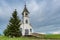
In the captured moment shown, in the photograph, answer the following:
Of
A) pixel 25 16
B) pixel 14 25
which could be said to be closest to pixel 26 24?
pixel 25 16

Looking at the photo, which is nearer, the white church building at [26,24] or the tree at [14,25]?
the tree at [14,25]

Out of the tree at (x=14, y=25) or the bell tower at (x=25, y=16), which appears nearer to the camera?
the tree at (x=14, y=25)

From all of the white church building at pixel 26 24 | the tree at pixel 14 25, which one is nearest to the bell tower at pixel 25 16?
the white church building at pixel 26 24

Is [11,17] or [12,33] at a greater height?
[11,17]

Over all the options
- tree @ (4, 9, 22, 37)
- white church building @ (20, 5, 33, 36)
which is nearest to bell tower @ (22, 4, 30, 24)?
white church building @ (20, 5, 33, 36)

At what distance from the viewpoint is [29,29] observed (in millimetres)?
58656

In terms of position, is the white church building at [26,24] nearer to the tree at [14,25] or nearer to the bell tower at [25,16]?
the bell tower at [25,16]

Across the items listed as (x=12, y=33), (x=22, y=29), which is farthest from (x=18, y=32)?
(x=22, y=29)

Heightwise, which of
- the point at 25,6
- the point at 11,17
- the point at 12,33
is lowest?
the point at 12,33

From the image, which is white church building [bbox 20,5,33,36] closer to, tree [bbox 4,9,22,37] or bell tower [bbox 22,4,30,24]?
bell tower [bbox 22,4,30,24]

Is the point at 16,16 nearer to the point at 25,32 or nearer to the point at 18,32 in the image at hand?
the point at 18,32

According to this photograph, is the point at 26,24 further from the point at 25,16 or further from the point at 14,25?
the point at 14,25

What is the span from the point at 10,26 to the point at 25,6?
404 inches

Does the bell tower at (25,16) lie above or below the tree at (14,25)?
above
